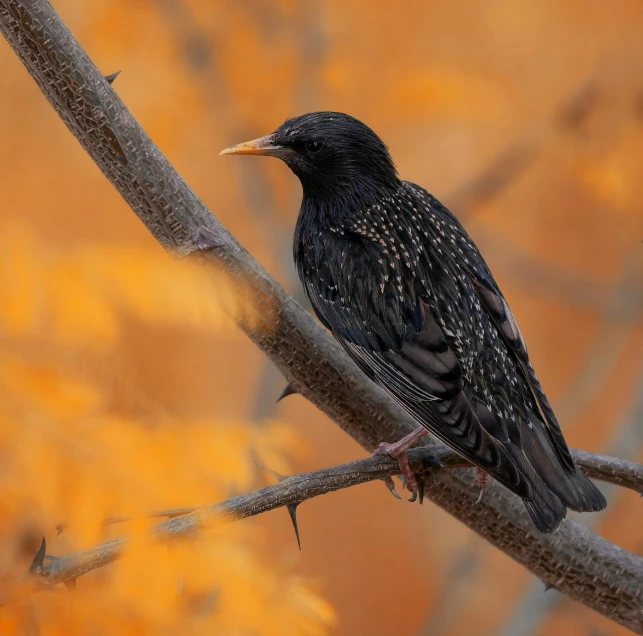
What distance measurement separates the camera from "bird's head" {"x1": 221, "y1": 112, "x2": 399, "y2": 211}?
3.37 meters

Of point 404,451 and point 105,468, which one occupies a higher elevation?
point 404,451

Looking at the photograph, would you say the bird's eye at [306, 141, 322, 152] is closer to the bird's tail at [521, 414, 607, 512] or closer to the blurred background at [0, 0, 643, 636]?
the blurred background at [0, 0, 643, 636]

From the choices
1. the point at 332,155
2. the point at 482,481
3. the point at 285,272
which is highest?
the point at 332,155

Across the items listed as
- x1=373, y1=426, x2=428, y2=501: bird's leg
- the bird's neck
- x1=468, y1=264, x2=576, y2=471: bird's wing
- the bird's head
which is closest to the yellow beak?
the bird's head

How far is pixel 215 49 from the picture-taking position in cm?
490

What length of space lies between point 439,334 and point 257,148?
104 cm

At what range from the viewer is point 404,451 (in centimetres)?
301

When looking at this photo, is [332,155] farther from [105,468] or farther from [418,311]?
[105,468]

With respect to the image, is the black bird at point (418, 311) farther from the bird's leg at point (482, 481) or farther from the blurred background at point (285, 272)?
the blurred background at point (285, 272)

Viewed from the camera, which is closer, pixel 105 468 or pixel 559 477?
pixel 105 468

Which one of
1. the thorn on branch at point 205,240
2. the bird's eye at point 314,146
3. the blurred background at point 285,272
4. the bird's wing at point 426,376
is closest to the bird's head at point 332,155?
the bird's eye at point 314,146

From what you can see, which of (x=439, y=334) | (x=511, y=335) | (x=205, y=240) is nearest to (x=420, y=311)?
(x=439, y=334)

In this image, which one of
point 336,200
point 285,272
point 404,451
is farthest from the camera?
point 285,272

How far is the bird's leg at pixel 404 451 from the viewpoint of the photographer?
2988mm
